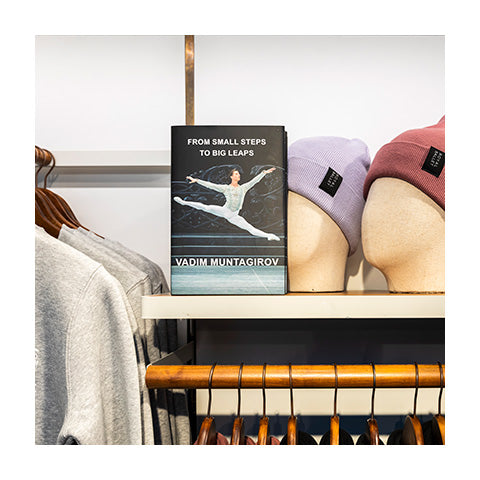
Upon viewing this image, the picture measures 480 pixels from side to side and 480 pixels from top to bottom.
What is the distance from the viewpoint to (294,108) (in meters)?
1.04

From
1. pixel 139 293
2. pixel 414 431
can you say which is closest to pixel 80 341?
pixel 139 293

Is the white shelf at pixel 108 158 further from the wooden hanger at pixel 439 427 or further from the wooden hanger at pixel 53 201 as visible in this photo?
the wooden hanger at pixel 439 427

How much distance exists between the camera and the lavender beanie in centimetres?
75

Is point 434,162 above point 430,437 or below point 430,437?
above

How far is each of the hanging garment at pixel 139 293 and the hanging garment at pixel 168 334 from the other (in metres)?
0.02

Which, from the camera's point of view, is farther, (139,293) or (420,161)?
(139,293)

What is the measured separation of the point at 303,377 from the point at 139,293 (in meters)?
0.35

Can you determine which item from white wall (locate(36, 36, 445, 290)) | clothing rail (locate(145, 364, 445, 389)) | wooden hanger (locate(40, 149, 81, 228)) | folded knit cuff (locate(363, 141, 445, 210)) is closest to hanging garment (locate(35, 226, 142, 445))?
clothing rail (locate(145, 364, 445, 389))

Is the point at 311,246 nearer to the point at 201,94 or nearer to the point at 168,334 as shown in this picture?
the point at 168,334

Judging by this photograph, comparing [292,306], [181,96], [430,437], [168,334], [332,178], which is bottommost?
[430,437]

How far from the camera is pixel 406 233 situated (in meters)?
0.71

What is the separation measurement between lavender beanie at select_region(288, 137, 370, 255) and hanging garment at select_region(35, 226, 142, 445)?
0.38 metres
